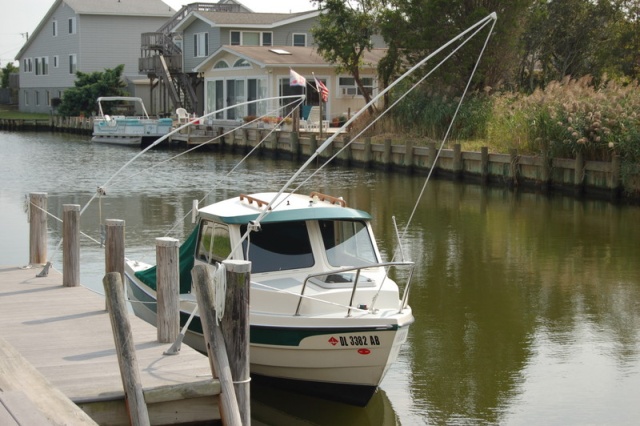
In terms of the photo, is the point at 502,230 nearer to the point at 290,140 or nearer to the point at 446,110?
the point at 446,110

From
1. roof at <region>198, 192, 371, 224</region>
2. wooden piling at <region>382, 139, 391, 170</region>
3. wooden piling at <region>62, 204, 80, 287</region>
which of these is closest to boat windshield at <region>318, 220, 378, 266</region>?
roof at <region>198, 192, 371, 224</region>

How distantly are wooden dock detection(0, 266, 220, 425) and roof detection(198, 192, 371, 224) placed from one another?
1762mm

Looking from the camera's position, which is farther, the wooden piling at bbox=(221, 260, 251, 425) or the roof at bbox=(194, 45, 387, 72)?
the roof at bbox=(194, 45, 387, 72)

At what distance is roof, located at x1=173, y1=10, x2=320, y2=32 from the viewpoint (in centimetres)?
6012

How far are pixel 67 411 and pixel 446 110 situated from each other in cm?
3375

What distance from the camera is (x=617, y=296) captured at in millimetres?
17156

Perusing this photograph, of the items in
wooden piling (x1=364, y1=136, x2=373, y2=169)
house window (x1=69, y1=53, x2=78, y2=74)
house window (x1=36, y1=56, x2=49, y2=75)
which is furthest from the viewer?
house window (x1=36, y1=56, x2=49, y2=75)

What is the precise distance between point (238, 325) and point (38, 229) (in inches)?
265

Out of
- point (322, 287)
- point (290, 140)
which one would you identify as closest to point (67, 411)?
point (322, 287)

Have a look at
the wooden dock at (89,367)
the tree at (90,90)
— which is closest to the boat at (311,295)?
the wooden dock at (89,367)

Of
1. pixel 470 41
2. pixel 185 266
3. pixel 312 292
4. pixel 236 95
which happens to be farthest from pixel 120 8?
pixel 312 292

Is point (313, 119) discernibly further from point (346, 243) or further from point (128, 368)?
point (128, 368)

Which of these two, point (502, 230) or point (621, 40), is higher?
point (621, 40)

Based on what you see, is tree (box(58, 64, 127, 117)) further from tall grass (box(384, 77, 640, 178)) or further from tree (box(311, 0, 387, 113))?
tall grass (box(384, 77, 640, 178))
